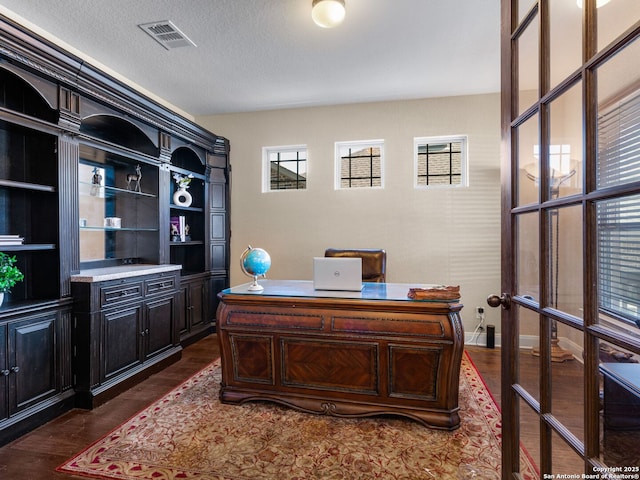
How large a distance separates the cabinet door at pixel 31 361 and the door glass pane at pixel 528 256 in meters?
2.76

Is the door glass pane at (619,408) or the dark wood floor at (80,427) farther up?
the door glass pane at (619,408)

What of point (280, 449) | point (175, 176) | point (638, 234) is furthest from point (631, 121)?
point (175, 176)

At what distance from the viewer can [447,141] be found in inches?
165

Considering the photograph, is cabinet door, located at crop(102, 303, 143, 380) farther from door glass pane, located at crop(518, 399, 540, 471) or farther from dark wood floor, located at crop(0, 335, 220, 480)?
door glass pane, located at crop(518, 399, 540, 471)

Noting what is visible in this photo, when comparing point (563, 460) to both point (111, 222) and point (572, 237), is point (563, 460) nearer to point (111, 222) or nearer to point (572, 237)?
point (572, 237)

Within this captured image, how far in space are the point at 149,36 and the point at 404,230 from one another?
3140 mm

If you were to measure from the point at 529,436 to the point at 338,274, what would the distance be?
1.56 m

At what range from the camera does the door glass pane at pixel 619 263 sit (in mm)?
719

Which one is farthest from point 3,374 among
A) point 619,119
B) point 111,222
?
point 619,119

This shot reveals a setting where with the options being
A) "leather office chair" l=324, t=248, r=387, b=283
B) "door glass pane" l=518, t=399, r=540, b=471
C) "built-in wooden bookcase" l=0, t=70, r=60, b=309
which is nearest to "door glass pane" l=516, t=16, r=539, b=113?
"door glass pane" l=518, t=399, r=540, b=471

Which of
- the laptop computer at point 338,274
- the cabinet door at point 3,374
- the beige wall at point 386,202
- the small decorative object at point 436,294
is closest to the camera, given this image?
the cabinet door at point 3,374

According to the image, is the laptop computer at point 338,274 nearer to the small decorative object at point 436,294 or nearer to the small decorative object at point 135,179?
the small decorative object at point 436,294

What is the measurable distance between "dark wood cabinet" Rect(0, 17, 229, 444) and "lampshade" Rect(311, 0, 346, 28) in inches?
66.2

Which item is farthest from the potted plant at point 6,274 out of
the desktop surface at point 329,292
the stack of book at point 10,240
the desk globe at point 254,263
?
the desk globe at point 254,263
